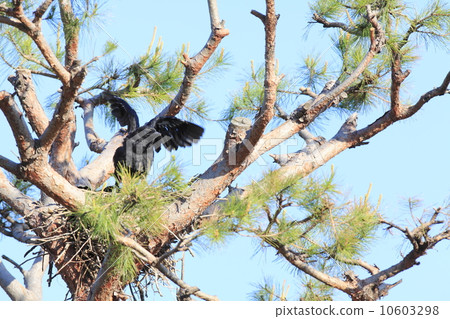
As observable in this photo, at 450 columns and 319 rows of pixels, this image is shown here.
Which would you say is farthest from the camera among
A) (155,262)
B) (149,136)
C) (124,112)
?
(124,112)

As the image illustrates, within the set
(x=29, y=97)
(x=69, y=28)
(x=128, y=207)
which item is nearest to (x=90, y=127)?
(x=69, y=28)

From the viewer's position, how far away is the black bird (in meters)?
3.34

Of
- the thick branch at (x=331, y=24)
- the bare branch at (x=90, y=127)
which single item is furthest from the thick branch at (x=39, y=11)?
the bare branch at (x=90, y=127)

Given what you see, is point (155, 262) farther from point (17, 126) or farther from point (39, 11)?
point (39, 11)

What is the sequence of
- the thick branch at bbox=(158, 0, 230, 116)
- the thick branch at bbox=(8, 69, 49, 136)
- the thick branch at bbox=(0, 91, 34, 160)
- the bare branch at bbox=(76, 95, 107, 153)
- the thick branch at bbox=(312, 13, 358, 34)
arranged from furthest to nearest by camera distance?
the bare branch at bbox=(76, 95, 107, 153) < the thick branch at bbox=(312, 13, 358, 34) < the thick branch at bbox=(158, 0, 230, 116) < the thick branch at bbox=(8, 69, 49, 136) < the thick branch at bbox=(0, 91, 34, 160)

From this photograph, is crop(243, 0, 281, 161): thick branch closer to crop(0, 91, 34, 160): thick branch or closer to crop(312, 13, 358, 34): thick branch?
crop(312, 13, 358, 34): thick branch

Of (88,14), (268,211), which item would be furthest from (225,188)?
(88,14)

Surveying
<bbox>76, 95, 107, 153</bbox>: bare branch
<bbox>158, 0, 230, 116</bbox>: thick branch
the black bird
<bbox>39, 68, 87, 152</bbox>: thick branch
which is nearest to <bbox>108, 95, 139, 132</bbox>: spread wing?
→ the black bird

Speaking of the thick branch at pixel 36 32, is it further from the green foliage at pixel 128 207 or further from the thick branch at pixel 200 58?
the thick branch at pixel 200 58

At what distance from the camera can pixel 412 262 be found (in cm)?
277

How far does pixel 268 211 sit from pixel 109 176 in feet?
4.58

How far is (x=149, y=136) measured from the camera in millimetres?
3346

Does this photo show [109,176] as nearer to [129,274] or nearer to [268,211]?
[129,274]

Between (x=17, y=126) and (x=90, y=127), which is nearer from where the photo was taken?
(x=17, y=126)
